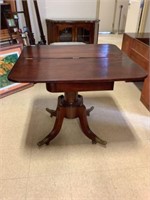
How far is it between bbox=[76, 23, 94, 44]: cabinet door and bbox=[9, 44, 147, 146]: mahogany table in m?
1.78

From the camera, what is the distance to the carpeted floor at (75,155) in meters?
1.23

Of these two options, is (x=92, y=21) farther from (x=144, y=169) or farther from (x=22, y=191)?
(x=22, y=191)

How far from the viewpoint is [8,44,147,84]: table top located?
1.09 metres

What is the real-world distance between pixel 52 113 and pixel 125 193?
3.54ft

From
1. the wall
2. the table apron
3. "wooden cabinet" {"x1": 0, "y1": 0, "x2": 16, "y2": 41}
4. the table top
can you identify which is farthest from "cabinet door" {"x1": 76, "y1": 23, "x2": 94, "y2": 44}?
the table apron

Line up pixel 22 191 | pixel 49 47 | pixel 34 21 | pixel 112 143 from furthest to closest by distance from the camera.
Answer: pixel 34 21
pixel 49 47
pixel 112 143
pixel 22 191

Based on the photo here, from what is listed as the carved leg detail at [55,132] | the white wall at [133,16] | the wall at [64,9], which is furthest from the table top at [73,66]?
the white wall at [133,16]

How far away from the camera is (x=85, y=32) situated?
3.50m

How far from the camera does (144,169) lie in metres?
1.38

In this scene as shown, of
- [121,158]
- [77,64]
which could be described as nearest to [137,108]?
[121,158]

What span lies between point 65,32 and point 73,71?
2544mm

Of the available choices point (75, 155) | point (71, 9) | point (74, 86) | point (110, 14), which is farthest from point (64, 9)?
point (75, 155)

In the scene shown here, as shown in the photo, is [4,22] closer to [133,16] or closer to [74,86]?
[74,86]

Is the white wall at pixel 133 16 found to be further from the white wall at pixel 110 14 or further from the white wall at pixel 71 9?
the white wall at pixel 110 14
